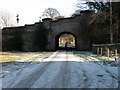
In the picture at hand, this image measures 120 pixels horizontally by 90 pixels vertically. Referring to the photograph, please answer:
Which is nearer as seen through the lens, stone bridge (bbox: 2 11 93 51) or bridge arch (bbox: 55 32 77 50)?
stone bridge (bbox: 2 11 93 51)

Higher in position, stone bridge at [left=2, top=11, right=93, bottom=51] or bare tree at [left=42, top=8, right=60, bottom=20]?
bare tree at [left=42, top=8, right=60, bottom=20]

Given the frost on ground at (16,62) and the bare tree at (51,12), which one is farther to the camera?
the bare tree at (51,12)

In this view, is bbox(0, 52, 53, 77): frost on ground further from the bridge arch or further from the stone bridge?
the bridge arch

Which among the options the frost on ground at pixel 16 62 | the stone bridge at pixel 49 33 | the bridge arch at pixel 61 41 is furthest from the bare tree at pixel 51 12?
the frost on ground at pixel 16 62

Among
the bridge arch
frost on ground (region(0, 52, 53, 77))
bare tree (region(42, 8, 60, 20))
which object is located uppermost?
bare tree (region(42, 8, 60, 20))

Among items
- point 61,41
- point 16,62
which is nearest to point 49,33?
point 16,62

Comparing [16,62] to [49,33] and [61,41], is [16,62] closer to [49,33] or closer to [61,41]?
[49,33]

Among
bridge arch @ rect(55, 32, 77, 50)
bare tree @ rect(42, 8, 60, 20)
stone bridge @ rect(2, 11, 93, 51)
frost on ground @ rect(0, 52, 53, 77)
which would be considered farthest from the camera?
bare tree @ rect(42, 8, 60, 20)

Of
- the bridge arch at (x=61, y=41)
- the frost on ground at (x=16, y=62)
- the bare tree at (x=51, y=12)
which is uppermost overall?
the bare tree at (x=51, y=12)

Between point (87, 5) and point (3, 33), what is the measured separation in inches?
745

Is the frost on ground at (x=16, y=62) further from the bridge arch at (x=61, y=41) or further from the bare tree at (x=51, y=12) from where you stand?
A: the bare tree at (x=51, y=12)

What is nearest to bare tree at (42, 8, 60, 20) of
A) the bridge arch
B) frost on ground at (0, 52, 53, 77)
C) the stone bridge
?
the bridge arch

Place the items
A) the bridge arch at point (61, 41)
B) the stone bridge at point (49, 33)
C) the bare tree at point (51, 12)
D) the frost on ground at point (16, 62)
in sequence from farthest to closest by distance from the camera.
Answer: the bare tree at point (51, 12) → the bridge arch at point (61, 41) → the stone bridge at point (49, 33) → the frost on ground at point (16, 62)

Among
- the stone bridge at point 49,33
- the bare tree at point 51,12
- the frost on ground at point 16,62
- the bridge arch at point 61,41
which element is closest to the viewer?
the frost on ground at point 16,62
